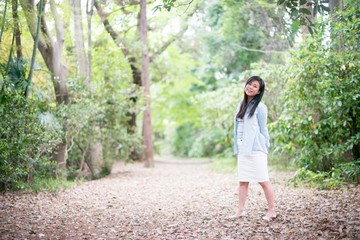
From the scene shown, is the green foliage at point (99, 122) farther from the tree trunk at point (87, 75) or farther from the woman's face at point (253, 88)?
the woman's face at point (253, 88)

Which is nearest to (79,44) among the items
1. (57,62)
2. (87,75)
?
(87,75)

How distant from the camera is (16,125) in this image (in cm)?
702

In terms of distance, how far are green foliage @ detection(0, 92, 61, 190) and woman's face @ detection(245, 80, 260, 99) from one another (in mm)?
4153

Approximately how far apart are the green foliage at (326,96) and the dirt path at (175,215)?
998mm

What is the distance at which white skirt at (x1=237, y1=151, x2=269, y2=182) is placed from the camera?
16.2ft

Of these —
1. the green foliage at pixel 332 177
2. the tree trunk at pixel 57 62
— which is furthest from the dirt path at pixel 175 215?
the tree trunk at pixel 57 62

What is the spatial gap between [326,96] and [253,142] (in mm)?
2835

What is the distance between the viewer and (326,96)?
7.10 meters

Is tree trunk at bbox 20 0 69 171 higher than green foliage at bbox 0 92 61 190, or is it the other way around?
tree trunk at bbox 20 0 69 171

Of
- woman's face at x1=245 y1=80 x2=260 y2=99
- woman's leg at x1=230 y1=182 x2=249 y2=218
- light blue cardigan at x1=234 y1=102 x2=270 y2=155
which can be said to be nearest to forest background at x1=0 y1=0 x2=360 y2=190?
woman's face at x1=245 y1=80 x2=260 y2=99

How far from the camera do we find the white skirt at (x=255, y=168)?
→ 4.94m

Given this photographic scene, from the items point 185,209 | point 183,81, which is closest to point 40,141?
point 185,209

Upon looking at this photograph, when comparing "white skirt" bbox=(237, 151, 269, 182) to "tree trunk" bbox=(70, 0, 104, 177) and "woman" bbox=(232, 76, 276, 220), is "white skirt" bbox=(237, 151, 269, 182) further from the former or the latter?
"tree trunk" bbox=(70, 0, 104, 177)

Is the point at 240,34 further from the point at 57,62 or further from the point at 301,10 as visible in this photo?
the point at 301,10
